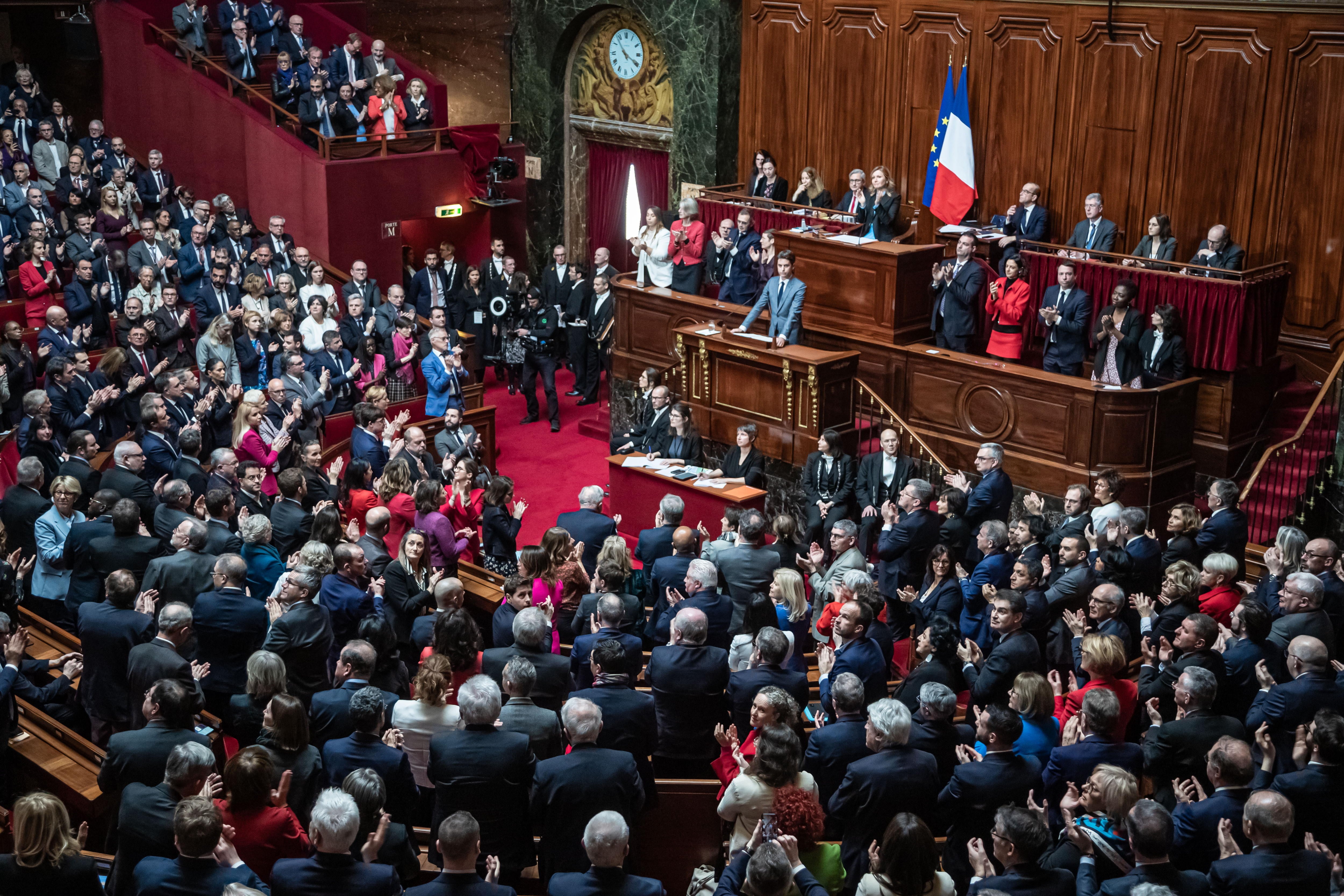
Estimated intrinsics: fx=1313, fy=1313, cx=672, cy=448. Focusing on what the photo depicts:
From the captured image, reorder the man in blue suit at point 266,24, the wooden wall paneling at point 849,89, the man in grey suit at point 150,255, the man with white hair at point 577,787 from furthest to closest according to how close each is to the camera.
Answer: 1. the man in blue suit at point 266,24
2. the wooden wall paneling at point 849,89
3. the man in grey suit at point 150,255
4. the man with white hair at point 577,787

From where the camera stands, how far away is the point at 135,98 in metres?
15.0

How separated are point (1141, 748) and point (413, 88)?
39.1ft

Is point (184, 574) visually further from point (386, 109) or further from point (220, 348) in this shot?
point (386, 109)

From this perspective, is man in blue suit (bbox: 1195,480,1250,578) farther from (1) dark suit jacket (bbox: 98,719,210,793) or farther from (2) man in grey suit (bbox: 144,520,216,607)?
(1) dark suit jacket (bbox: 98,719,210,793)

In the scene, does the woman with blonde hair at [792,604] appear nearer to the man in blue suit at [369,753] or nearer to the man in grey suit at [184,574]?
the man in blue suit at [369,753]

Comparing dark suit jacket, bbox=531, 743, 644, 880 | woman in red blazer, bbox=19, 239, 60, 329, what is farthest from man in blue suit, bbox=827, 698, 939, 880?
woman in red blazer, bbox=19, 239, 60, 329

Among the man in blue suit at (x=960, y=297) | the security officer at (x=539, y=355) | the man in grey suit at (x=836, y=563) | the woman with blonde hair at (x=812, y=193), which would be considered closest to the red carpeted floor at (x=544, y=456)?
the security officer at (x=539, y=355)

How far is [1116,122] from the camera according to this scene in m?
11.9

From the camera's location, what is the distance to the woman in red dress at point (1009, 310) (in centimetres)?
1081

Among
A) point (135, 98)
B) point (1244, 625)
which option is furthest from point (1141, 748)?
point (135, 98)

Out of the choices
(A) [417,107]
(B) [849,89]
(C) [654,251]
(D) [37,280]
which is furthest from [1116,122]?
(D) [37,280]

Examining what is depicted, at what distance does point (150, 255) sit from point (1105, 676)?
9745mm

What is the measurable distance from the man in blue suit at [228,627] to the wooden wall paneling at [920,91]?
9.21 m

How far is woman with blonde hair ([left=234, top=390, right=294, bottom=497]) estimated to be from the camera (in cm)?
946
